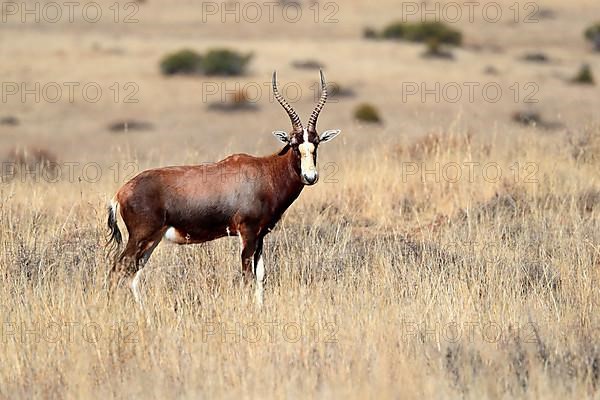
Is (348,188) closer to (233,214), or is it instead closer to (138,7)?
(233,214)

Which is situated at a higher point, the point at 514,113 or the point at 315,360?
the point at 514,113

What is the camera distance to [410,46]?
141 feet

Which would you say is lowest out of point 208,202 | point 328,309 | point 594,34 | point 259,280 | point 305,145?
point 328,309

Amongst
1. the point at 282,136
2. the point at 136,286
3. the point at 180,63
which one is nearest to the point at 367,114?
the point at 180,63

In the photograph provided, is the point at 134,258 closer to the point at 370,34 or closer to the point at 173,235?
the point at 173,235

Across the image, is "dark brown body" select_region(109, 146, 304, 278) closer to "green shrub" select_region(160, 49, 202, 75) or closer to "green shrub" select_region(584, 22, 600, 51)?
"green shrub" select_region(160, 49, 202, 75)

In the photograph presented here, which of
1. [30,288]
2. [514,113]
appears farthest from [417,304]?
[514,113]

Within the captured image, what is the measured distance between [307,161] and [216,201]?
0.95m

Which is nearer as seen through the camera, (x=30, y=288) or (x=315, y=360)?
(x=315, y=360)

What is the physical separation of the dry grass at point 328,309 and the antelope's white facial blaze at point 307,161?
91 cm

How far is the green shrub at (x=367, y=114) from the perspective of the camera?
96.0 feet

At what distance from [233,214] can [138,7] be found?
44768 millimetres

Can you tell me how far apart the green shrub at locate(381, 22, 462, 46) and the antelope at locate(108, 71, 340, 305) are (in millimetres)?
35856

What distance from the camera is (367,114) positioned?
96.7 feet
